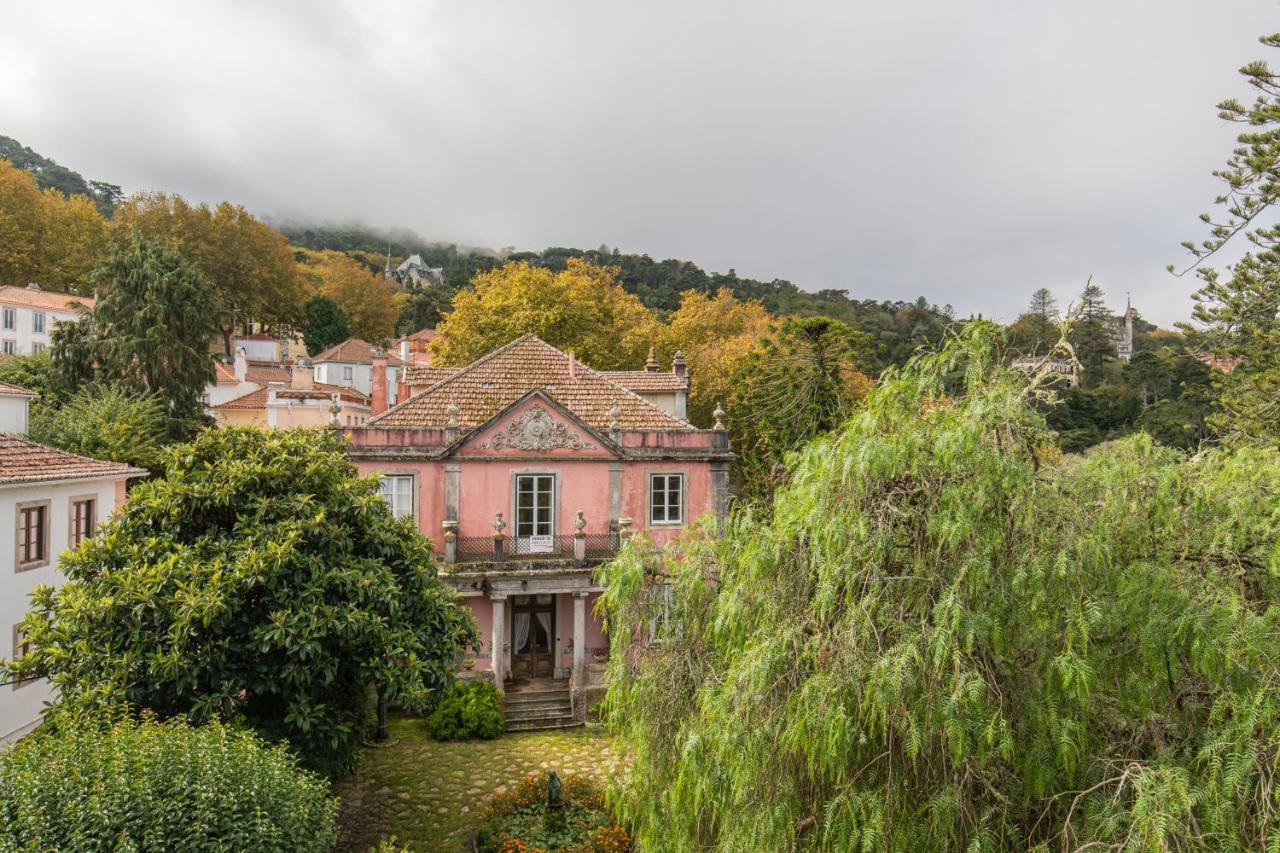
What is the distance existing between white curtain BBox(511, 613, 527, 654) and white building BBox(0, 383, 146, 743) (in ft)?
31.7

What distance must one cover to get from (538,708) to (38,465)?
11591mm

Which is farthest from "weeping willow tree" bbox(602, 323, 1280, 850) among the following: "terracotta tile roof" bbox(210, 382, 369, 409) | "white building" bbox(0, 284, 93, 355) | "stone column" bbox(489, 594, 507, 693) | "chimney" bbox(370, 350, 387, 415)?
"white building" bbox(0, 284, 93, 355)

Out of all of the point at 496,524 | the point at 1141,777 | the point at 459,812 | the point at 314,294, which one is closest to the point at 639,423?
the point at 496,524

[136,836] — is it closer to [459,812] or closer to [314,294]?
[459,812]

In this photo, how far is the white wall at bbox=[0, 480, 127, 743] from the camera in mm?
14367

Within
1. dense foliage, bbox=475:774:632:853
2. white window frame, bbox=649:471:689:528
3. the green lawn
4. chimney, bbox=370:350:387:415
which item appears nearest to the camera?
dense foliage, bbox=475:774:632:853

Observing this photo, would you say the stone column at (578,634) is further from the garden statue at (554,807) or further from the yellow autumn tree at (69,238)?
the yellow autumn tree at (69,238)

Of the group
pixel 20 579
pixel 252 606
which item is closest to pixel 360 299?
pixel 20 579

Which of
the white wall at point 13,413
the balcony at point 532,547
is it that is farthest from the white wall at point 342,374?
the balcony at point 532,547

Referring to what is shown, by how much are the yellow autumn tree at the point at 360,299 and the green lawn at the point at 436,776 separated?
198ft

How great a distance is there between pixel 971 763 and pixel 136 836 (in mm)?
7750

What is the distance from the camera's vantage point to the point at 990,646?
580cm

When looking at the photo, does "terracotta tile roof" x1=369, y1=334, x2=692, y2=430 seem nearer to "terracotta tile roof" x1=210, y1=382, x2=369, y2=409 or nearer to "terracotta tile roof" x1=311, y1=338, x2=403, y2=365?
"terracotta tile roof" x1=210, y1=382, x2=369, y2=409

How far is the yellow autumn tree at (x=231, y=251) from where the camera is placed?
176ft
